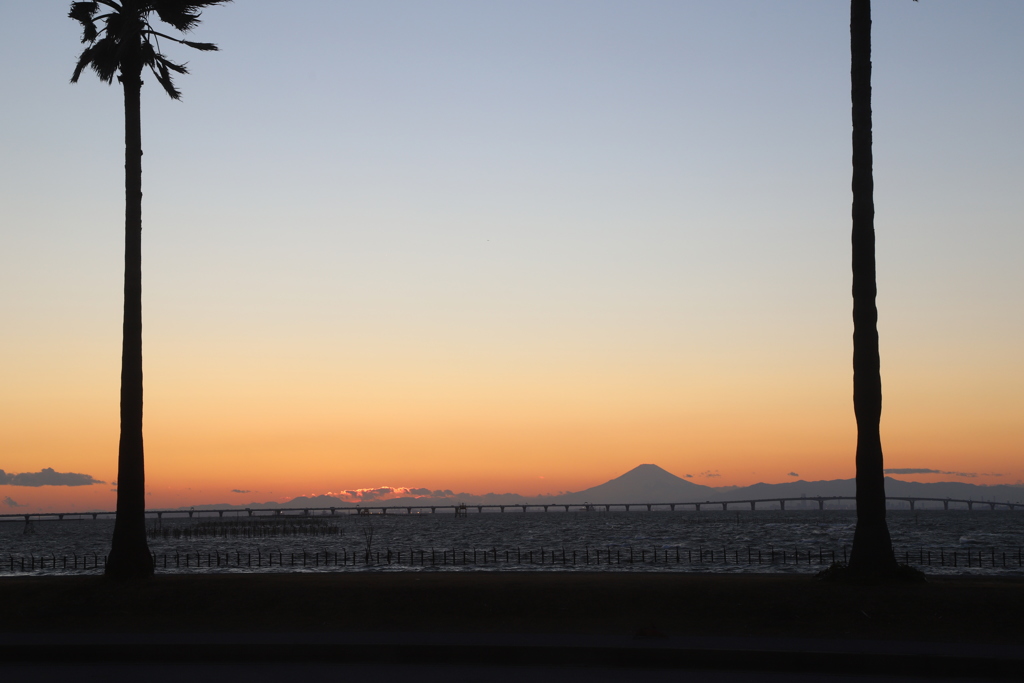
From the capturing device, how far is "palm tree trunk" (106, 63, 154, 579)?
21.8 m

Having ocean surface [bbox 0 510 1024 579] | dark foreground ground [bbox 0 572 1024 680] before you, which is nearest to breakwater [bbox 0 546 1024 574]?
ocean surface [bbox 0 510 1024 579]

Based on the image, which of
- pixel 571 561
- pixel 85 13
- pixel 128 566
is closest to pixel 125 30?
pixel 85 13

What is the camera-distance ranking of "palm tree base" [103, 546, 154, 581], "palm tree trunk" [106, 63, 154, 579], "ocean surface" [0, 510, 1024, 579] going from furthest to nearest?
"ocean surface" [0, 510, 1024, 579], "palm tree trunk" [106, 63, 154, 579], "palm tree base" [103, 546, 154, 581]

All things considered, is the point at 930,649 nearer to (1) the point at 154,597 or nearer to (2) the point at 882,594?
(2) the point at 882,594

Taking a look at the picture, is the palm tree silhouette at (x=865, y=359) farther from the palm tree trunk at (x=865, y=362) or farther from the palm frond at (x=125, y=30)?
the palm frond at (x=125, y=30)

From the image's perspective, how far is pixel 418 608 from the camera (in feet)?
56.4

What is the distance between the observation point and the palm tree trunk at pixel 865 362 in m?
19.3

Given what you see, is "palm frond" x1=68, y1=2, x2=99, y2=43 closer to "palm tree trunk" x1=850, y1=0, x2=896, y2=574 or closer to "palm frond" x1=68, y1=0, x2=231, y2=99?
"palm frond" x1=68, y1=0, x2=231, y2=99

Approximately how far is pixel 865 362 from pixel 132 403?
57.6 feet

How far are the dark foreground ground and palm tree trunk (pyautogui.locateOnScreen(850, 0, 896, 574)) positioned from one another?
67.7 inches

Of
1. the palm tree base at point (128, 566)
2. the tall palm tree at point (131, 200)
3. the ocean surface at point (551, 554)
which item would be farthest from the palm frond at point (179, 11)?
the ocean surface at point (551, 554)

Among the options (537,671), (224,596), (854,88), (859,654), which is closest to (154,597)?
(224,596)

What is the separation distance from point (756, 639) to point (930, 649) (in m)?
2.52

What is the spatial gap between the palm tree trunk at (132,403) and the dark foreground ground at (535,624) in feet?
5.05
